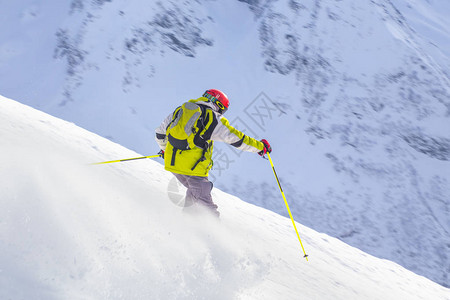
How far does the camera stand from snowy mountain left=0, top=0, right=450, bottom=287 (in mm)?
→ 18609

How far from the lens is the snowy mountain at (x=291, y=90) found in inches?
733

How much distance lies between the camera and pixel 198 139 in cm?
472

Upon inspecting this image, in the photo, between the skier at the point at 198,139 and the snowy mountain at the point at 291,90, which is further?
the snowy mountain at the point at 291,90

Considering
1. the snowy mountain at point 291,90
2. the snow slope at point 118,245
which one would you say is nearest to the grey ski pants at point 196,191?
the snow slope at point 118,245

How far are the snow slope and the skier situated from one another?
39 centimetres

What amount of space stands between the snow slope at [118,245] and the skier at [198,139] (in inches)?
15.3

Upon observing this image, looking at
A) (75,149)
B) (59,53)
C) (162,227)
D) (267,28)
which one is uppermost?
(162,227)

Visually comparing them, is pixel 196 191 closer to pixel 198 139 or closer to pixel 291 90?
pixel 198 139

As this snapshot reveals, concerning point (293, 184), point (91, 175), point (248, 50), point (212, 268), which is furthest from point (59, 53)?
point (212, 268)

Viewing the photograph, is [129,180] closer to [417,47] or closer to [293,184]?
[293,184]

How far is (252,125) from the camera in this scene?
2120 centimetres

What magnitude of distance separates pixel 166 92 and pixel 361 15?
13.6m

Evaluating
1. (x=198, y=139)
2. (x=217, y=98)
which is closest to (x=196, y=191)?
(x=198, y=139)

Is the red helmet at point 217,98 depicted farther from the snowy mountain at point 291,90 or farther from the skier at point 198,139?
the snowy mountain at point 291,90
